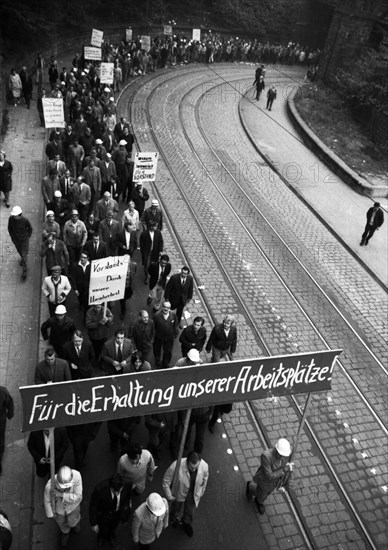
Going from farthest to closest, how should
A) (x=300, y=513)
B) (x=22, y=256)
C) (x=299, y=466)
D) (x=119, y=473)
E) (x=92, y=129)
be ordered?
(x=92, y=129)
(x=22, y=256)
(x=299, y=466)
(x=300, y=513)
(x=119, y=473)

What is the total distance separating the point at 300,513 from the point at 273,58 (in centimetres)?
4125

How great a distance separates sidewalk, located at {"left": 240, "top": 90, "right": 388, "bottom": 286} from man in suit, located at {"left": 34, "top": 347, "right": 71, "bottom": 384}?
9.30 m

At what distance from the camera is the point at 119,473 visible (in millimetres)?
5879

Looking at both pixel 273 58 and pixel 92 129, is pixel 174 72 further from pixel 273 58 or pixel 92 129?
pixel 92 129

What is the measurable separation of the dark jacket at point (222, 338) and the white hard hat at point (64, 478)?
11.6 feet

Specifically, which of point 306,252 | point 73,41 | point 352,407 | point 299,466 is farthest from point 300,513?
point 73,41

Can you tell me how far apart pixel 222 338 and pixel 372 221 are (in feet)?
27.6

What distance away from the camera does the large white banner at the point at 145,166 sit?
12.4 metres

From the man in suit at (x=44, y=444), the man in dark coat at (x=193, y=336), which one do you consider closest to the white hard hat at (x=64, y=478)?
the man in suit at (x=44, y=444)

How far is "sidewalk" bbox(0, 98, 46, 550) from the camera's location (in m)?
6.31

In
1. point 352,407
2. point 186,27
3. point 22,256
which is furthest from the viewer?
point 186,27

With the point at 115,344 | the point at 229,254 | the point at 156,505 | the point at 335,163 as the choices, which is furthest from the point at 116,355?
the point at 335,163

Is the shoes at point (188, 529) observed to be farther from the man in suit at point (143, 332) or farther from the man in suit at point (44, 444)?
the man in suit at point (143, 332)

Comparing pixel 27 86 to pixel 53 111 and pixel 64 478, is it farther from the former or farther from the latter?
pixel 64 478
